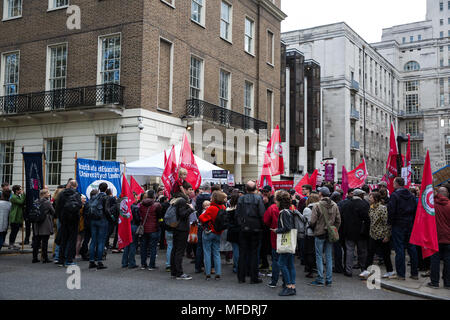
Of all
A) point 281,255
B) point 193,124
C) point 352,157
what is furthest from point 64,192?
point 352,157

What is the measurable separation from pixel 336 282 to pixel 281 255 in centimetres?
179

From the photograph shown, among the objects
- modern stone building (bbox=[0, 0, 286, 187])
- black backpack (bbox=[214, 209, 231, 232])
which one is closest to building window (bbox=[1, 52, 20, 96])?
modern stone building (bbox=[0, 0, 286, 187])

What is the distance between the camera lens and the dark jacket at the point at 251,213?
8930 mm

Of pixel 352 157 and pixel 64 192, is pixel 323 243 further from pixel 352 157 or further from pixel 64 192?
pixel 352 157

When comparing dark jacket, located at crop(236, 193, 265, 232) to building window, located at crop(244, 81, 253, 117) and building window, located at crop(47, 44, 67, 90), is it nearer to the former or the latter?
building window, located at crop(47, 44, 67, 90)

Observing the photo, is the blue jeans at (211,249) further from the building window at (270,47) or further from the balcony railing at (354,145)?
A: the balcony railing at (354,145)

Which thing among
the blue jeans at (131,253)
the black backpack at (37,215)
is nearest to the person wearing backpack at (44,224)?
the black backpack at (37,215)

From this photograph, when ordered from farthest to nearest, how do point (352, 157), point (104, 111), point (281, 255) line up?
point (352, 157) < point (104, 111) < point (281, 255)

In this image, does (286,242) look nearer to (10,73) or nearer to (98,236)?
(98,236)

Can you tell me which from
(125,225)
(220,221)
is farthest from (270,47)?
(220,221)

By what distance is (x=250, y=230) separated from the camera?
351 inches

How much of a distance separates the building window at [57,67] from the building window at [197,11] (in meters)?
6.44
